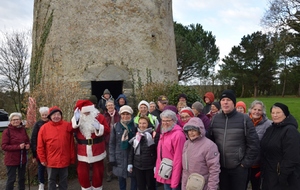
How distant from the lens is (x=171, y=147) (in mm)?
3588

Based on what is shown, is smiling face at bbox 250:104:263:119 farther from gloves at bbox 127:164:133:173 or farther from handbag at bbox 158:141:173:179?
gloves at bbox 127:164:133:173

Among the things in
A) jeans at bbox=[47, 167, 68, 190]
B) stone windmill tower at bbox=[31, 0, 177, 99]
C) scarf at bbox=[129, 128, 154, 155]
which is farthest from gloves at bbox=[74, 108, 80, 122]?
stone windmill tower at bbox=[31, 0, 177, 99]

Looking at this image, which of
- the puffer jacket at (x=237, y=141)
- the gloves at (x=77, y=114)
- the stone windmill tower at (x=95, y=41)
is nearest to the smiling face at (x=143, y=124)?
the gloves at (x=77, y=114)

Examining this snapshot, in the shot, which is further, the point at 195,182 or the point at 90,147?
the point at 90,147

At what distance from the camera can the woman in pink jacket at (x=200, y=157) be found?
3.08 metres

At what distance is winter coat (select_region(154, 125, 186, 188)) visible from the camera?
3459 mm

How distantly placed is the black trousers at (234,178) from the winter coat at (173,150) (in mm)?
575

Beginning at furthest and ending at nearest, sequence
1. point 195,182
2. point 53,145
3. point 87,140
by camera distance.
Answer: point 87,140 → point 53,145 → point 195,182

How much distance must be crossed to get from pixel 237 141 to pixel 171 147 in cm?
87

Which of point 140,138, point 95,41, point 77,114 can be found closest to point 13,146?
point 77,114

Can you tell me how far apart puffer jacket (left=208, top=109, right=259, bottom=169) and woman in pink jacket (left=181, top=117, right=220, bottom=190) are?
19 cm

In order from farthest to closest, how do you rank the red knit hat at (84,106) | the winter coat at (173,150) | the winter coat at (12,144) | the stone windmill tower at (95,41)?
the stone windmill tower at (95,41) < the winter coat at (12,144) < the red knit hat at (84,106) < the winter coat at (173,150)

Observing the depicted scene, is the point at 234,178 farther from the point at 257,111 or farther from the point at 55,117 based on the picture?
the point at 55,117

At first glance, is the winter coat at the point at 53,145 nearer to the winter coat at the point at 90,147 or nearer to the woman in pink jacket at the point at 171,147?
the winter coat at the point at 90,147
